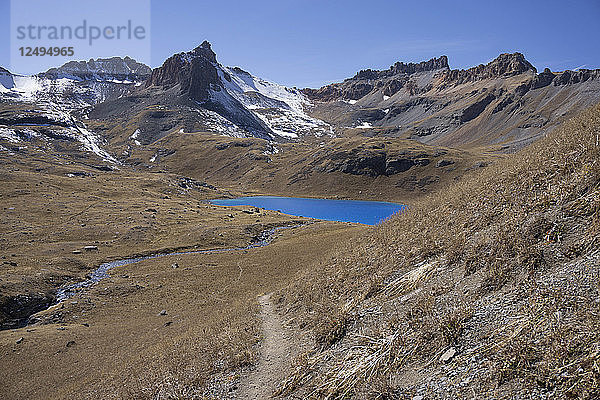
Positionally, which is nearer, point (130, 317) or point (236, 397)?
point (236, 397)

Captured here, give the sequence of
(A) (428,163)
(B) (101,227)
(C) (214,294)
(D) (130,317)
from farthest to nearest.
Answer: (A) (428,163), (B) (101,227), (C) (214,294), (D) (130,317)

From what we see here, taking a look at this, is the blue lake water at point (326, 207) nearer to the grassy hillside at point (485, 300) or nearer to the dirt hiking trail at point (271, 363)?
A: the grassy hillside at point (485, 300)

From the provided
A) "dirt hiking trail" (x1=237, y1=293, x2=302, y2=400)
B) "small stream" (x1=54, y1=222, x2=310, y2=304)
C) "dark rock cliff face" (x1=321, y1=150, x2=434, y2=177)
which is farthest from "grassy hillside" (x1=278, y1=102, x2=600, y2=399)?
"dark rock cliff face" (x1=321, y1=150, x2=434, y2=177)

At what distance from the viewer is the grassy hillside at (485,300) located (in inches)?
283

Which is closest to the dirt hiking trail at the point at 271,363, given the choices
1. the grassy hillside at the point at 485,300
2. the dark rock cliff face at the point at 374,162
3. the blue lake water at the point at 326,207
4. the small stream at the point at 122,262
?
the grassy hillside at the point at 485,300

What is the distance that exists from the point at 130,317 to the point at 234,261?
18915 millimetres

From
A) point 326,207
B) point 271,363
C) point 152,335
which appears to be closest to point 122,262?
point 152,335

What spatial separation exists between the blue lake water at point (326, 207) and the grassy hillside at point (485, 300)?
7955 centimetres

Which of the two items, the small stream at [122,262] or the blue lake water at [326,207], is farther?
the blue lake water at [326,207]

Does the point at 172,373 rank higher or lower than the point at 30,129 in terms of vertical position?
lower

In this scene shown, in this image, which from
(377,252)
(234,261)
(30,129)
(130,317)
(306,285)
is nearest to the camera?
(377,252)

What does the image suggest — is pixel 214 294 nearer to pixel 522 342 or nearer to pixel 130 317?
pixel 130 317

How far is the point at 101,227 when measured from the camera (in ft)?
221

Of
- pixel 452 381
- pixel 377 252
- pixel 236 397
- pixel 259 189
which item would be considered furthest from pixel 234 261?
pixel 259 189
